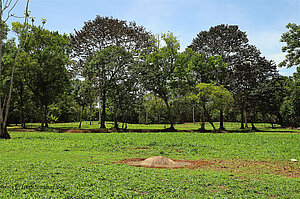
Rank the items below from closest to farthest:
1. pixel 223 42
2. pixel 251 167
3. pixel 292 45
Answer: pixel 251 167 → pixel 292 45 → pixel 223 42

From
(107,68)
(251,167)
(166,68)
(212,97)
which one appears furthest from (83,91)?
(251,167)

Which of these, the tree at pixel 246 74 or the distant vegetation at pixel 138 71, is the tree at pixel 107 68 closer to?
the distant vegetation at pixel 138 71

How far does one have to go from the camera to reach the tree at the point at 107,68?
108ft

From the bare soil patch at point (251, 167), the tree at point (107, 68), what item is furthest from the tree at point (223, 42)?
the bare soil patch at point (251, 167)

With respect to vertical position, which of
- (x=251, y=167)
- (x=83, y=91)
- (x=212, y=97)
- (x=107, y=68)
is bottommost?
(x=251, y=167)

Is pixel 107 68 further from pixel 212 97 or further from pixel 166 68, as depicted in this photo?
pixel 212 97

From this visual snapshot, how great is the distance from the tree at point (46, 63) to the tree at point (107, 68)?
133 inches

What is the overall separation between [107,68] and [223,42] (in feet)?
68.6

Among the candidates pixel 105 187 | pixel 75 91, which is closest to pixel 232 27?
pixel 75 91

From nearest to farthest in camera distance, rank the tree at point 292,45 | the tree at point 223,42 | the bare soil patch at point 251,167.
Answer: the bare soil patch at point 251,167, the tree at point 292,45, the tree at point 223,42

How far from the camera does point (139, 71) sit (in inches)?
1361

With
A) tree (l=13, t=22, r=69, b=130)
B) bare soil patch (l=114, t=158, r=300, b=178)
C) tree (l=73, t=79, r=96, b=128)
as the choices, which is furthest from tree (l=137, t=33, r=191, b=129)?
bare soil patch (l=114, t=158, r=300, b=178)

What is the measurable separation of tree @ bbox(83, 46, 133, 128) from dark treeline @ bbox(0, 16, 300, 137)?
0.42 feet

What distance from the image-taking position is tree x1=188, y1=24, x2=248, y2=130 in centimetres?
4212
